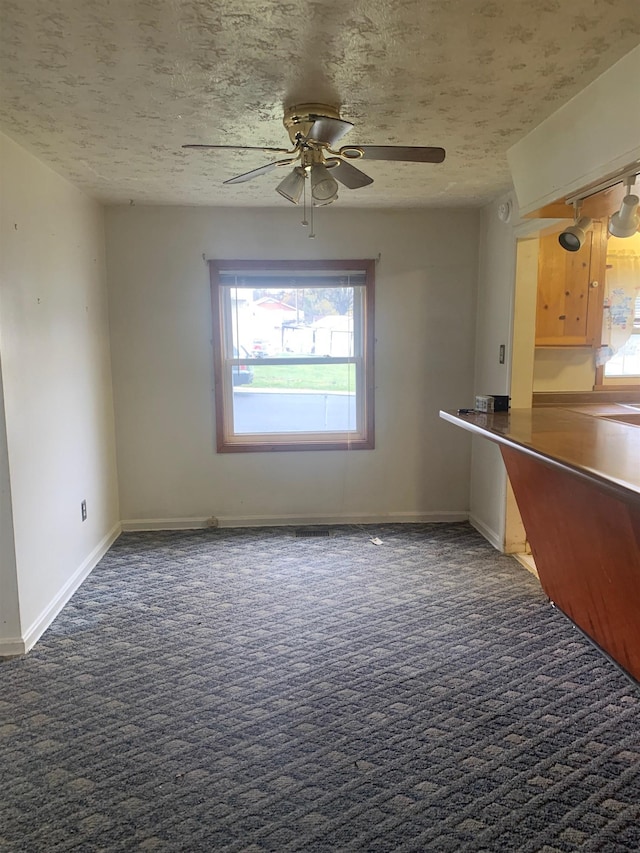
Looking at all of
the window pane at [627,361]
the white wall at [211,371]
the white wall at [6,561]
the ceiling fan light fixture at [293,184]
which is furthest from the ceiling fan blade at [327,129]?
the window pane at [627,361]

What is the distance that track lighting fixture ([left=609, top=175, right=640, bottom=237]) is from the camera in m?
2.18

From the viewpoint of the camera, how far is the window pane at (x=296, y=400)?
14.0 feet

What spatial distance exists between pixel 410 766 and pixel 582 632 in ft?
4.08

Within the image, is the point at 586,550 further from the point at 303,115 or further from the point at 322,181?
the point at 303,115

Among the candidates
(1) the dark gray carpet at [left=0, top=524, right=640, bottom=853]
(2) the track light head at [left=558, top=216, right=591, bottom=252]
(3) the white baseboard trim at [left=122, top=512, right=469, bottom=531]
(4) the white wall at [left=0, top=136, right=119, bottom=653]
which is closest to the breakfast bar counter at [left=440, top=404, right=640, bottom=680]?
(1) the dark gray carpet at [left=0, top=524, right=640, bottom=853]

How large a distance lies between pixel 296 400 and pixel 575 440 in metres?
2.51

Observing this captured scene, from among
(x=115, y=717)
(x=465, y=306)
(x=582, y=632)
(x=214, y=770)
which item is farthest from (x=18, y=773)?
(x=465, y=306)

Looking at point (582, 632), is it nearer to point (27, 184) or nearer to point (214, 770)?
point (214, 770)

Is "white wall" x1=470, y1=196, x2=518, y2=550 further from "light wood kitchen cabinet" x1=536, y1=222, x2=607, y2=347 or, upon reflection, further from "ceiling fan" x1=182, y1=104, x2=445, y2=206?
"ceiling fan" x1=182, y1=104, x2=445, y2=206

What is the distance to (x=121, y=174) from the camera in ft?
10.4

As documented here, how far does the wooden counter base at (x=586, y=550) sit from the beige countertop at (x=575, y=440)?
0.07 meters

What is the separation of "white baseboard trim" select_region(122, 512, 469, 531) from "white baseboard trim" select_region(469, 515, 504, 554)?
128 mm

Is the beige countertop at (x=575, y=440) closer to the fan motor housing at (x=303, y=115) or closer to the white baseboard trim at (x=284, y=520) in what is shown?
the fan motor housing at (x=303, y=115)

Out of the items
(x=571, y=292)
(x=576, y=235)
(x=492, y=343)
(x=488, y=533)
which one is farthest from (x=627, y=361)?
(x=576, y=235)
